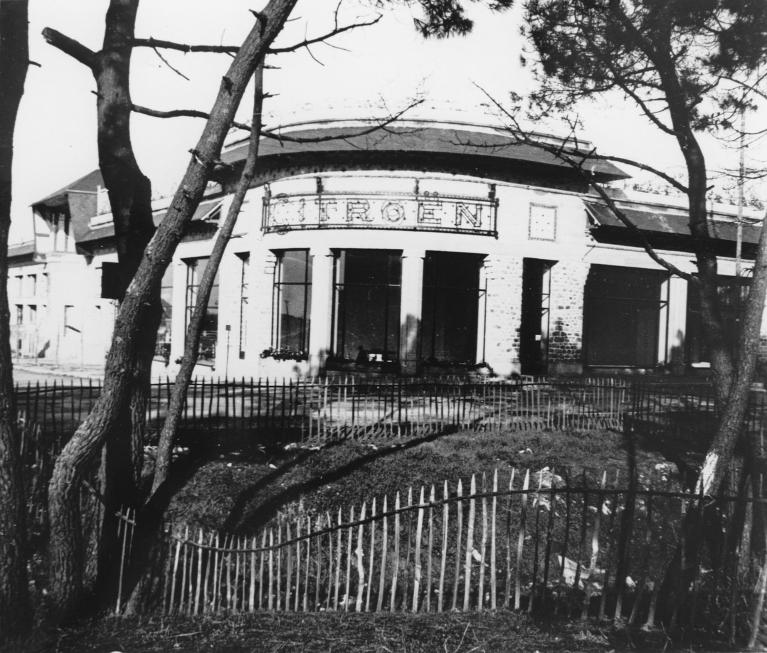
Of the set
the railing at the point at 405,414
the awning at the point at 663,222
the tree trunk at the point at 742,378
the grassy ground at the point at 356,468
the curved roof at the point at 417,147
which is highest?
the curved roof at the point at 417,147

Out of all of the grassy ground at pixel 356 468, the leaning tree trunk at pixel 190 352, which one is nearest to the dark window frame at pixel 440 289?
the grassy ground at pixel 356 468

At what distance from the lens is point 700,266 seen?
8.30m

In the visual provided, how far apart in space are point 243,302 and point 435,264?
20.6 ft

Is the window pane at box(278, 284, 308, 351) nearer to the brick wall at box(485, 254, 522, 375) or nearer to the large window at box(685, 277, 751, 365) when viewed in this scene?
the brick wall at box(485, 254, 522, 375)

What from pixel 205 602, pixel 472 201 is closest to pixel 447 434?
pixel 205 602

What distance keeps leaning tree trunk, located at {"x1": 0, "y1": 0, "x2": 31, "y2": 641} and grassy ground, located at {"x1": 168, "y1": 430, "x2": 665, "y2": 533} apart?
248cm

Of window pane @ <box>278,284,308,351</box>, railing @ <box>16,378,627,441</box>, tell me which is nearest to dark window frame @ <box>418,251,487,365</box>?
window pane @ <box>278,284,308,351</box>

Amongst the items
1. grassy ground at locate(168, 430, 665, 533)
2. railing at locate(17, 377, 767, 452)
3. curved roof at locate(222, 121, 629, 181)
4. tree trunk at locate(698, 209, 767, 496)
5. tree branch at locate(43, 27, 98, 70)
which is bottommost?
grassy ground at locate(168, 430, 665, 533)

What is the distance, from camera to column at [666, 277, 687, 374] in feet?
68.1

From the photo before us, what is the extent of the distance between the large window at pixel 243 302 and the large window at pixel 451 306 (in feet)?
18.3

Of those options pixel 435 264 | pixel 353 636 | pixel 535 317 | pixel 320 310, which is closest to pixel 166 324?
pixel 320 310

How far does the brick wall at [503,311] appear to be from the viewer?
57.4 feet

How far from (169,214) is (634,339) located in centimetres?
2008

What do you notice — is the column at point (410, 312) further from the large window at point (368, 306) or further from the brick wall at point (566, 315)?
the brick wall at point (566, 315)
